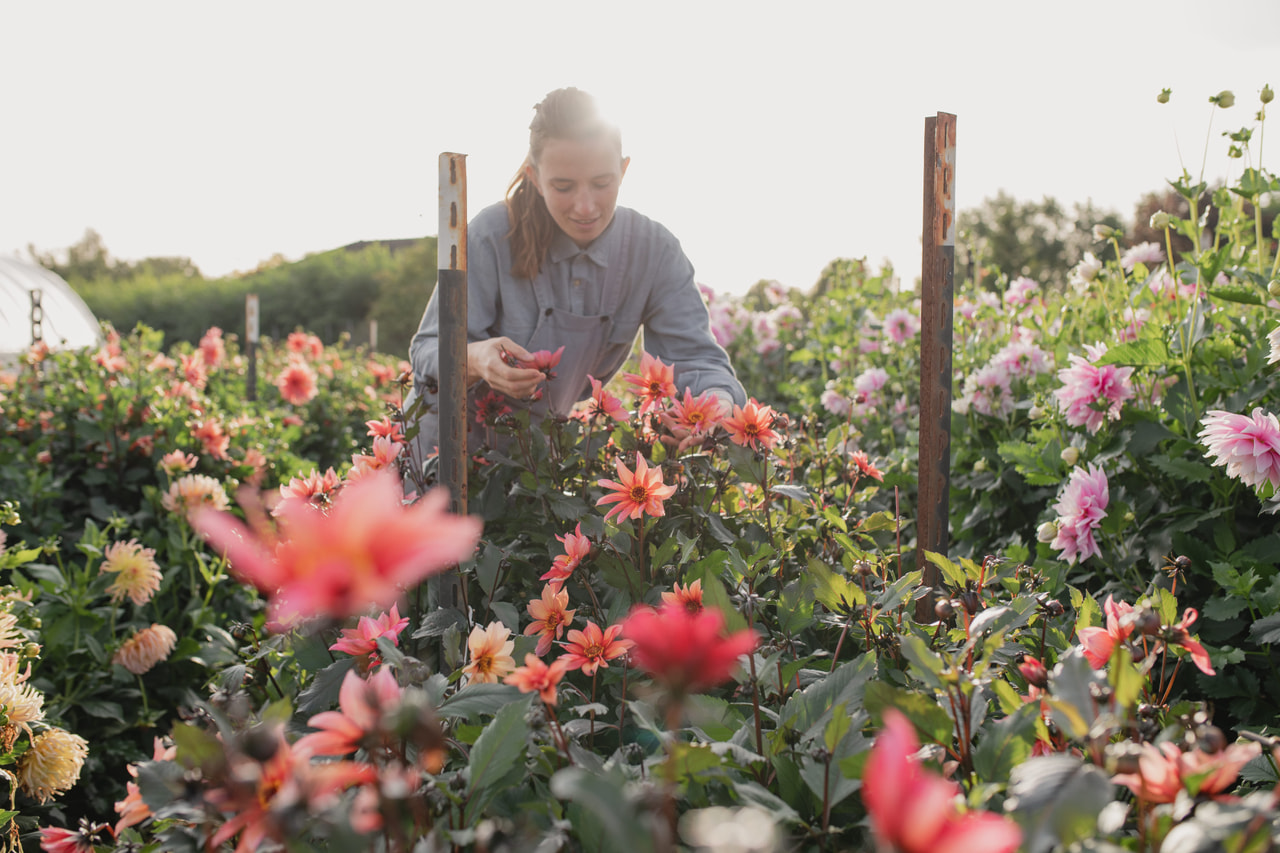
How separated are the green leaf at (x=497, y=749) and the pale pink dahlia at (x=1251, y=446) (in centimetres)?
118

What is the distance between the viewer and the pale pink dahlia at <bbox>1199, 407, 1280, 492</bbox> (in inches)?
50.1

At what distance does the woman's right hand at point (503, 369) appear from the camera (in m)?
1.50

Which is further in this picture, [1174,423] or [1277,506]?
[1174,423]

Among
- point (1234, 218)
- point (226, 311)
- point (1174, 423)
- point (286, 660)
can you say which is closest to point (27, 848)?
point (286, 660)

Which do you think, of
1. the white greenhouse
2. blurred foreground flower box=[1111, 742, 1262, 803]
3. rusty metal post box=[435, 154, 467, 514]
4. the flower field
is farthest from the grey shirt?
the white greenhouse

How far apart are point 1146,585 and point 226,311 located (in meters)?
32.8

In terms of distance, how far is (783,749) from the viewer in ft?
2.70

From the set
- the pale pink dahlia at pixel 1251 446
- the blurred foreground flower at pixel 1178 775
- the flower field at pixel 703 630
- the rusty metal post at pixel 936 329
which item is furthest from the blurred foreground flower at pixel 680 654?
the pale pink dahlia at pixel 1251 446

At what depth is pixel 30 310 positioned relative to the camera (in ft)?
48.4

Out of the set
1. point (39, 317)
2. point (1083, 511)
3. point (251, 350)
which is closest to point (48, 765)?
point (1083, 511)

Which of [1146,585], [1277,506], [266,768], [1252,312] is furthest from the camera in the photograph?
[1252,312]

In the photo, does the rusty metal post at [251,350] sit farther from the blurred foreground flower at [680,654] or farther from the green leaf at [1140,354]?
the blurred foreground flower at [680,654]

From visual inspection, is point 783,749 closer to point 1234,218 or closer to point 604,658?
point 604,658

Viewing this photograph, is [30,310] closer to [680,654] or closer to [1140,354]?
[1140,354]
